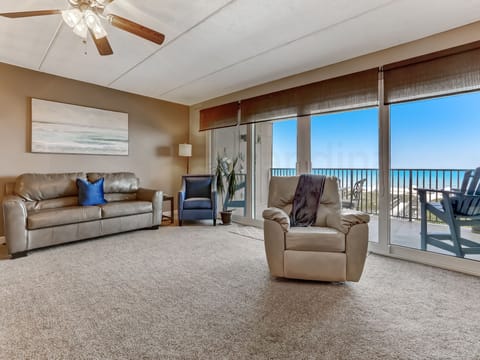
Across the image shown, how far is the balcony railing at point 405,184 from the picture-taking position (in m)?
2.71

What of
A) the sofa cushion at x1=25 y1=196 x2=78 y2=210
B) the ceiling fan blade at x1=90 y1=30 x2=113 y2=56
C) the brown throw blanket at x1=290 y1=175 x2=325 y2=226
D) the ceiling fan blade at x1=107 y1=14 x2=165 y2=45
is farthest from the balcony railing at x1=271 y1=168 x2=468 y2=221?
the sofa cushion at x1=25 y1=196 x2=78 y2=210

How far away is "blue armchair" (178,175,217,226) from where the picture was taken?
4371 millimetres

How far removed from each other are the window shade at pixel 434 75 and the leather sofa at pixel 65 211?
11.9 ft

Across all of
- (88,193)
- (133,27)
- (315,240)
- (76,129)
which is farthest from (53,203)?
(315,240)

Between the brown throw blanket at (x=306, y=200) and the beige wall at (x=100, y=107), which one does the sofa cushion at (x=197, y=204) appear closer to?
the beige wall at (x=100, y=107)

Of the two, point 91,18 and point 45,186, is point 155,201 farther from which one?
point 91,18

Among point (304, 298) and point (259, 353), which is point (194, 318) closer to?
point (259, 353)

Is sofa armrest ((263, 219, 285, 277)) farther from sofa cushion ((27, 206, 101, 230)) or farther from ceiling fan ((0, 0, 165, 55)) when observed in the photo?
sofa cushion ((27, 206, 101, 230))

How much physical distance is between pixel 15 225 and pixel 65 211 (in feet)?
1.66

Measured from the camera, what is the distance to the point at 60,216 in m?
3.11

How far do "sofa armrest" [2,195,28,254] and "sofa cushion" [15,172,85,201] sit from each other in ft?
1.85

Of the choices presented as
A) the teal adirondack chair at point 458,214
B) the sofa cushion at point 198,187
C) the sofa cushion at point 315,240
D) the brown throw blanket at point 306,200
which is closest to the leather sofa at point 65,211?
the sofa cushion at point 198,187

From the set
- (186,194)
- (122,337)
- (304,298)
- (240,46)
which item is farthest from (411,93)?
(186,194)

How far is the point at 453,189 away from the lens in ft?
8.73
